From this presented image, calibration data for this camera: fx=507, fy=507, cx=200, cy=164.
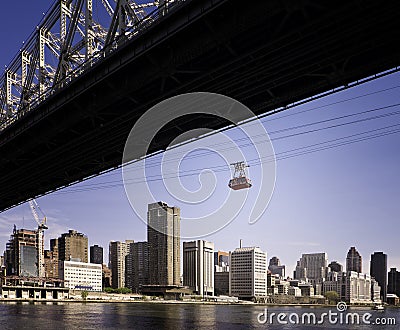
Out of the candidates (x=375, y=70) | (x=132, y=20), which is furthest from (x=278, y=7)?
(x=132, y=20)

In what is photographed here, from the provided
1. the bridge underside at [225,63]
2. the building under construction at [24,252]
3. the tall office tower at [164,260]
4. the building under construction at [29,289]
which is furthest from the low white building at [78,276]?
the bridge underside at [225,63]

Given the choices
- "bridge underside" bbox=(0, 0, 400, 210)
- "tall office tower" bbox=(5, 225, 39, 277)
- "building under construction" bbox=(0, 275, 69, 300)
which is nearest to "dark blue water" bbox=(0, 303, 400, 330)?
"bridge underside" bbox=(0, 0, 400, 210)

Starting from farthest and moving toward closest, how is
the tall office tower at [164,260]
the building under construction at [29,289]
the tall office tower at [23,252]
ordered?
the tall office tower at [164,260], the tall office tower at [23,252], the building under construction at [29,289]

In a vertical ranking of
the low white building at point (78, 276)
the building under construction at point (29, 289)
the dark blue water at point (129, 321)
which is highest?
the dark blue water at point (129, 321)

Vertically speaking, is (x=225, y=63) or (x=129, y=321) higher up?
(x=225, y=63)

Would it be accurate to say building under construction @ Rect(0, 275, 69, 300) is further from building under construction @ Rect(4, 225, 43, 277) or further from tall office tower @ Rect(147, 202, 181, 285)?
tall office tower @ Rect(147, 202, 181, 285)

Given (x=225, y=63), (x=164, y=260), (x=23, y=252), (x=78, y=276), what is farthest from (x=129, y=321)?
(x=78, y=276)

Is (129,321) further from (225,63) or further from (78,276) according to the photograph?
(78,276)

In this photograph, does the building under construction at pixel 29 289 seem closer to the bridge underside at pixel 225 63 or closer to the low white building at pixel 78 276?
the low white building at pixel 78 276

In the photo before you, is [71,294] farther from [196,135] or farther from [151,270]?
[196,135]
